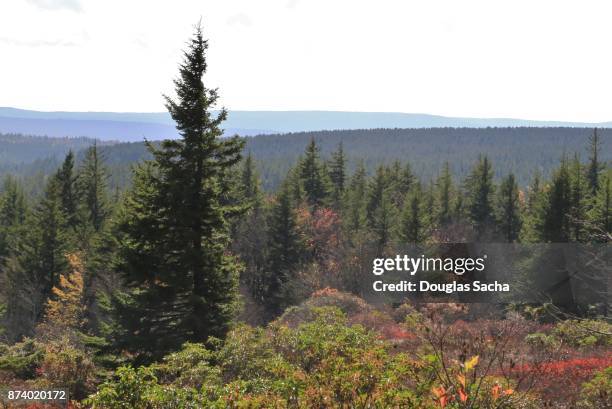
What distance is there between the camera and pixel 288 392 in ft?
27.8

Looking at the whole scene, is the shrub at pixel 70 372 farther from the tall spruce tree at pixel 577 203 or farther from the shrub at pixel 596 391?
the tall spruce tree at pixel 577 203

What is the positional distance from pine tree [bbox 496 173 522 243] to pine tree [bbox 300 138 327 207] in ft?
58.4

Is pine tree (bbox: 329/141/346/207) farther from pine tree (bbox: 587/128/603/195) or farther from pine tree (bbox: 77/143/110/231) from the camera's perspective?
pine tree (bbox: 587/128/603/195)

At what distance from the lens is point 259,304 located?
4525 cm

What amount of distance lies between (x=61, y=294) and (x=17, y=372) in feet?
52.8

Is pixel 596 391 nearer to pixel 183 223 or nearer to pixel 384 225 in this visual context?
pixel 183 223

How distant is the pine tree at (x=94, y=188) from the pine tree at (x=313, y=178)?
761 inches

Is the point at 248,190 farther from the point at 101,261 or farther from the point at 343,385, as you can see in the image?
the point at 343,385

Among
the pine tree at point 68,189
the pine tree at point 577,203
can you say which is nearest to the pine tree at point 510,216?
the pine tree at point 577,203

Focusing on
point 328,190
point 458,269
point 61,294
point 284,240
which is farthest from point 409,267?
point 61,294

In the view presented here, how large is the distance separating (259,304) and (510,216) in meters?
A: 26.1

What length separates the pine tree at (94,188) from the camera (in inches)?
1964

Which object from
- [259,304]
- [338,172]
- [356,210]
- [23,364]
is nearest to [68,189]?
[259,304]

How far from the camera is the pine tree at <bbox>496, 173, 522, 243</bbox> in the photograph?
54.1 meters
